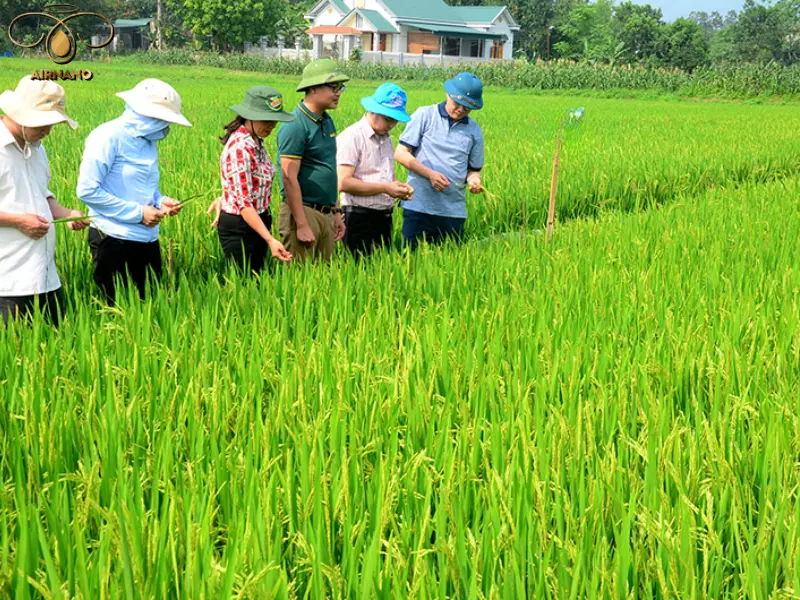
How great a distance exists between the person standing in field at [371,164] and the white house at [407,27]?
47072mm

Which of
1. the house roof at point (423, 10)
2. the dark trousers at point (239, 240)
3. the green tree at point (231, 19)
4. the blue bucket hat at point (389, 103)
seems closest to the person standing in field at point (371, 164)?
the blue bucket hat at point (389, 103)

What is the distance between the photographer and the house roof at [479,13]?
53.4 meters

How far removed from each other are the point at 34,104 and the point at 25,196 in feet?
1.08

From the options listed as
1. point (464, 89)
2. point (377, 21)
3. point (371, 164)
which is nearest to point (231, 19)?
point (377, 21)

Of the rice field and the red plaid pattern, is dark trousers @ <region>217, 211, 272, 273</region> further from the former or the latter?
the rice field

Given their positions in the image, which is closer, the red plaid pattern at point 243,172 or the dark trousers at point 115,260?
the dark trousers at point 115,260

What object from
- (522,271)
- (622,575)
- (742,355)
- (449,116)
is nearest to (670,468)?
(622,575)

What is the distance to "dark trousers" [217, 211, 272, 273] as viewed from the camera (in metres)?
3.93

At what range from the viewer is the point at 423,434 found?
2127 millimetres

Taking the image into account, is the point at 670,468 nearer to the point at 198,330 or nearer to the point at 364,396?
the point at 364,396

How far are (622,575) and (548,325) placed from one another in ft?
5.88

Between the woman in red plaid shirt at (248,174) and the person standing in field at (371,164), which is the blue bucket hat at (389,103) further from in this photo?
the woman in red plaid shirt at (248,174)

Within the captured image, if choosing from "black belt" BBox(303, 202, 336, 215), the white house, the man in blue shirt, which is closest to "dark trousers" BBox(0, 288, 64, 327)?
"black belt" BBox(303, 202, 336, 215)

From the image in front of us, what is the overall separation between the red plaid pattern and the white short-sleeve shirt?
2.68ft
